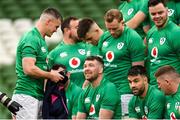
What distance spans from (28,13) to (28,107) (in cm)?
789

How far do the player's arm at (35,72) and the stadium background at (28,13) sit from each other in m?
6.34

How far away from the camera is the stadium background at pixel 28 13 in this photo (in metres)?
17.6

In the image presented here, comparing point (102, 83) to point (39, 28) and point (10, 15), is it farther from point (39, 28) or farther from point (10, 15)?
point (10, 15)

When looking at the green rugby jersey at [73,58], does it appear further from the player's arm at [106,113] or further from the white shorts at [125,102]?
the player's arm at [106,113]

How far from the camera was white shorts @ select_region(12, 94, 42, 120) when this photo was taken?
429 inches

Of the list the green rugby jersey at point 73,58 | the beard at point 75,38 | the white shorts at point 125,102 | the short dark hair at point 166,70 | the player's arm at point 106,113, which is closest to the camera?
the short dark hair at point 166,70

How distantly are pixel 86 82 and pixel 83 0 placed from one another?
7540 millimetres

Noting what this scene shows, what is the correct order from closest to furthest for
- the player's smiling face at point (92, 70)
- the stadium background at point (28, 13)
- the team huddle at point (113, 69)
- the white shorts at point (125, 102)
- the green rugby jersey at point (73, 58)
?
the team huddle at point (113, 69) < the player's smiling face at point (92, 70) < the white shorts at point (125, 102) < the green rugby jersey at point (73, 58) < the stadium background at point (28, 13)

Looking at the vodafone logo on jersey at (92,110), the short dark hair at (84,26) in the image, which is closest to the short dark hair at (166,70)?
the vodafone logo on jersey at (92,110)

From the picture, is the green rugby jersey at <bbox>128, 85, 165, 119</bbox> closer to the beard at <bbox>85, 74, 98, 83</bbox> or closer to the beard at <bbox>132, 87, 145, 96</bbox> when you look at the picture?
the beard at <bbox>132, 87, 145, 96</bbox>

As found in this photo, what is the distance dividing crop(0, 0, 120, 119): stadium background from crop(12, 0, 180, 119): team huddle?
19.8 ft

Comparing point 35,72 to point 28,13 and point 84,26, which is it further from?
point 28,13

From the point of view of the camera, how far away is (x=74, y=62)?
38.5 ft

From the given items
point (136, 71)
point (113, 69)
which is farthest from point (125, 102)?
point (136, 71)
